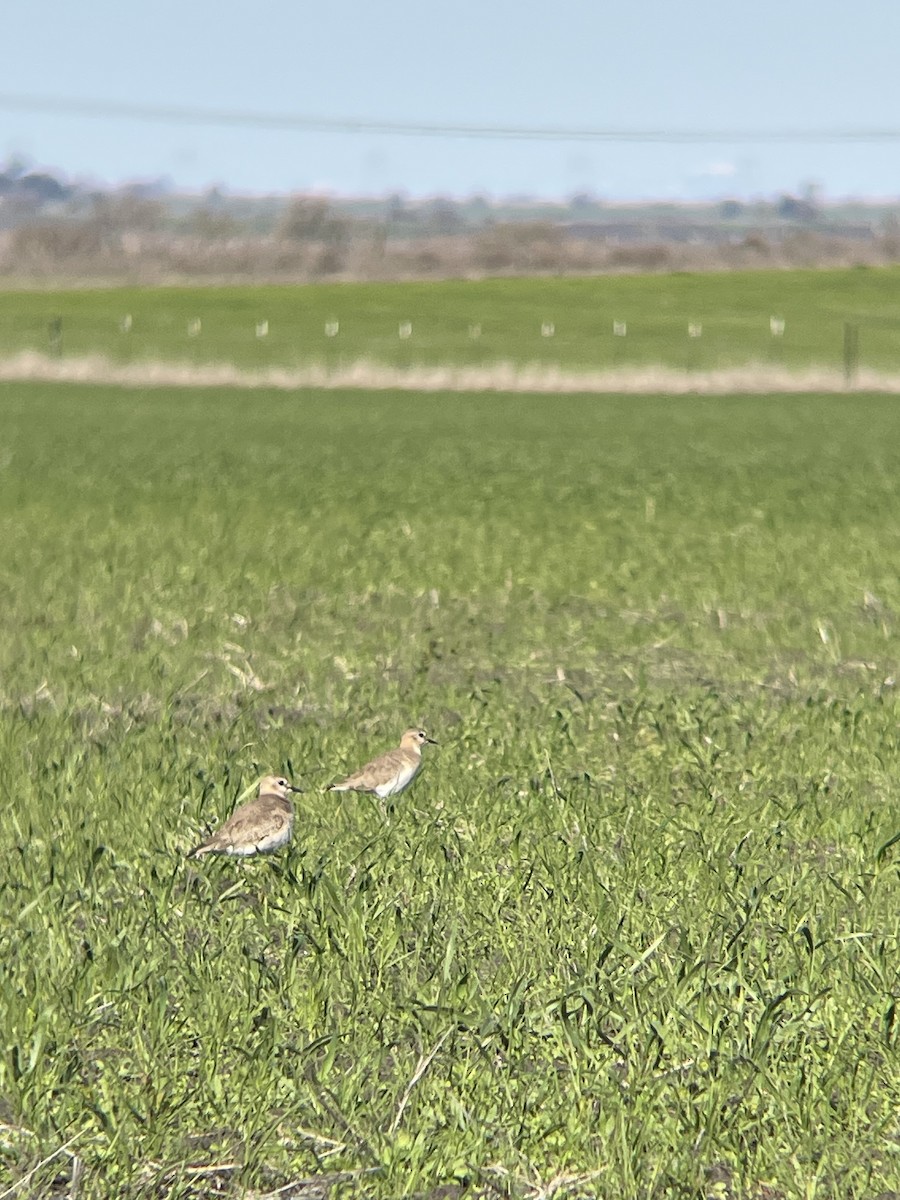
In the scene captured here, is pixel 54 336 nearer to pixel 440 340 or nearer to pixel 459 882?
pixel 440 340

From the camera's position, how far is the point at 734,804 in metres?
6.87

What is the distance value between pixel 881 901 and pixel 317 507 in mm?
13737

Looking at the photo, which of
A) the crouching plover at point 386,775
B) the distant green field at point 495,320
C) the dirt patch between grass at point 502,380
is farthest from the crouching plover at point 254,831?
the distant green field at point 495,320

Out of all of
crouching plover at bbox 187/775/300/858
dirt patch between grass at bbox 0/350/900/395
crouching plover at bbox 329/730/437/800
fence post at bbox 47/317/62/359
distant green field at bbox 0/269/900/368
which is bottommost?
distant green field at bbox 0/269/900/368

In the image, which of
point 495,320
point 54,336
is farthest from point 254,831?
point 495,320

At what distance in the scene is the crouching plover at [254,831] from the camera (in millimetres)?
5762

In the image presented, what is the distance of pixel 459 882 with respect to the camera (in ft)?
18.8

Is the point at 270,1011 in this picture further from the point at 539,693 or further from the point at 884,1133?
the point at 539,693

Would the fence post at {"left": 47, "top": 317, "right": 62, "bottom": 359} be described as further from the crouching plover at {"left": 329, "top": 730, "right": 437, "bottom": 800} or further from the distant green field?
the crouching plover at {"left": 329, "top": 730, "right": 437, "bottom": 800}

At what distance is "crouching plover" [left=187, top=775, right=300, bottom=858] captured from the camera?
576 centimetres

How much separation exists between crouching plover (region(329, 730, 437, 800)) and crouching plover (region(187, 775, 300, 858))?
66cm

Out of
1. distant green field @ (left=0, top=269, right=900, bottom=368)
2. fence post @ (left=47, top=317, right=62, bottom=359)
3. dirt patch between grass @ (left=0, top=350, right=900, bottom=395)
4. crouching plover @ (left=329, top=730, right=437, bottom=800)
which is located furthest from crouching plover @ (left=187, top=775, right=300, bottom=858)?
fence post @ (left=47, top=317, right=62, bottom=359)

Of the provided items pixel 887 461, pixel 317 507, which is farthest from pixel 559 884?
pixel 887 461

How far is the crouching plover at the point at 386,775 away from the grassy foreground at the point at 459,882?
0.09 metres
